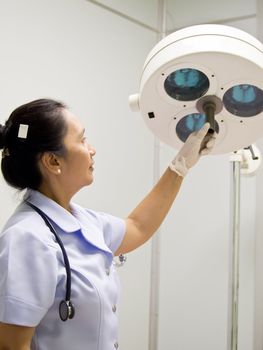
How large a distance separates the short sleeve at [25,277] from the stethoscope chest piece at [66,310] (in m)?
0.03

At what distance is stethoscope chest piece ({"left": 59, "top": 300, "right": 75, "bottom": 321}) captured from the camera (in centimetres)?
102

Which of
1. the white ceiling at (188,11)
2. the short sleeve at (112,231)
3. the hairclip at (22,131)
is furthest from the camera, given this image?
the white ceiling at (188,11)

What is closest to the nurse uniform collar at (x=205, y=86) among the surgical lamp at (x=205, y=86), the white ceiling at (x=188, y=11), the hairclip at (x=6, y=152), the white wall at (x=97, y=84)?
the surgical lamp at (x=205, y=86)

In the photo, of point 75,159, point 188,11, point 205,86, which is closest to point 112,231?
point 75,159

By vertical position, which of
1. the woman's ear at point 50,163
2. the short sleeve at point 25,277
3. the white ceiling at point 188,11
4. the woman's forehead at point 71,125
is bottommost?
Answer: the short sleeve at point 25,277

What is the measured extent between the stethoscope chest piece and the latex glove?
23.8 inches

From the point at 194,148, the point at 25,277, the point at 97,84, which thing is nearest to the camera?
the point at 25,277

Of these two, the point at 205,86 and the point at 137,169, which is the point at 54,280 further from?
the point at 137,169

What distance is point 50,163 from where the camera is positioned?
1178mm

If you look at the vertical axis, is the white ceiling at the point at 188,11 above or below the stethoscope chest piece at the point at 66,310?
above

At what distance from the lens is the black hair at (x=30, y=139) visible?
44.9 inches

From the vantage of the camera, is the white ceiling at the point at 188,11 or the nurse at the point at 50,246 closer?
the nurse at the point at 50,246

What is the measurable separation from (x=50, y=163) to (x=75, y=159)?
0.23ft

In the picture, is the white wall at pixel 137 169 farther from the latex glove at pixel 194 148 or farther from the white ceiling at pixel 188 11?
the latex glove at pixel 194 148
